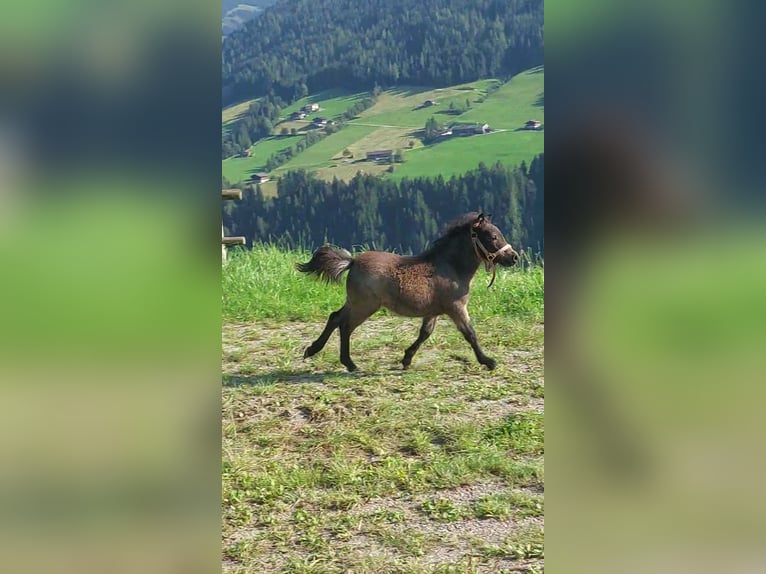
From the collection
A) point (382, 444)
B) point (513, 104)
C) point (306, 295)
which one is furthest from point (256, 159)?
point (382, 444)

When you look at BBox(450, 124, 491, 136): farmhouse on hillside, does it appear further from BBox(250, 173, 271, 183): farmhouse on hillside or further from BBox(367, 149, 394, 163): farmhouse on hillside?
BBox(250, 173, 271, 183): farmhouse on hillside

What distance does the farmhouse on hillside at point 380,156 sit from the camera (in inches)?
287

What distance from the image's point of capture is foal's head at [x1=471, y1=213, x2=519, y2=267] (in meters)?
4.79

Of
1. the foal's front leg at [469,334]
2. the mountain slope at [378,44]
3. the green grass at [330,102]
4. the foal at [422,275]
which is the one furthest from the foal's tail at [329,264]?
the mountain slope at [378,44]

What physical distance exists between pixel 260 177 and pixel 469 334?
3.47 meters

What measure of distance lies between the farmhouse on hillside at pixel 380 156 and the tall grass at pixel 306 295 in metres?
1.30

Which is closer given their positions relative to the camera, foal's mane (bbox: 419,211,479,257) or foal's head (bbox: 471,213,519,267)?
foal's head (bbox: 471,213,519,267)

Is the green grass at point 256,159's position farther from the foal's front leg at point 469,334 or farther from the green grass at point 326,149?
the foal's front leg at point 469,334
